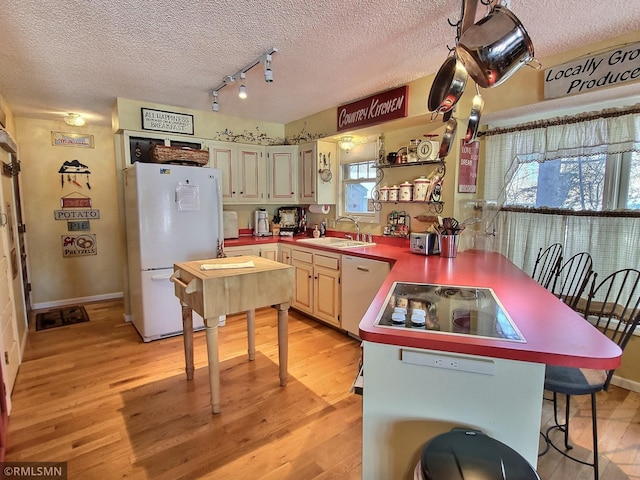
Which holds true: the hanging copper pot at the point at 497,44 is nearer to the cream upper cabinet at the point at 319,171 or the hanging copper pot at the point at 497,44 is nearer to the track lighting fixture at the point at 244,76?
the track lighting fixture at the point at 244,76

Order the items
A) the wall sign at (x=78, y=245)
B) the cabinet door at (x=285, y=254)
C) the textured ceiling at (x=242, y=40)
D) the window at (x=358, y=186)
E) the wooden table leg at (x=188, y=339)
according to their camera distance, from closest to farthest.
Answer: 1. the textured ceiling at (x=242, y=40)
2. the wooden table leg at (x=188, y=339)
3. the window at (x=358, y=186)
4. the cabinet door at (x=285, y=254)
5. the wall sign at (x=78, y=245)

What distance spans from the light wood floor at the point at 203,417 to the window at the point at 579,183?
1.35 metres

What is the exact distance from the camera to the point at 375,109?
317cm

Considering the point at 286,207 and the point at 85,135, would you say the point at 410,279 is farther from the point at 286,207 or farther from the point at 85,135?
the point at 85,135

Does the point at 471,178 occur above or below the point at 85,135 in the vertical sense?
below

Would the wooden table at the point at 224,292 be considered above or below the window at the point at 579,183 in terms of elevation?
below

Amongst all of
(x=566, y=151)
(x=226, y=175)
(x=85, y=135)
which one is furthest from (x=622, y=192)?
(x=85, y=135)

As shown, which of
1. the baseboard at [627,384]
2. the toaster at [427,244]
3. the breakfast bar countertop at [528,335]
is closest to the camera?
the breakfast bar countertop at [528,335]

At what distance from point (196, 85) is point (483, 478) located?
330cm

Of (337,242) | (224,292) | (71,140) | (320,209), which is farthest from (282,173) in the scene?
(71,140)

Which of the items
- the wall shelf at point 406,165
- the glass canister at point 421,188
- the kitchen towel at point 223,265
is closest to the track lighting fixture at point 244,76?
the kitchen towel at point 223,265

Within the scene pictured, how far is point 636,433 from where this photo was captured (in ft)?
6.31

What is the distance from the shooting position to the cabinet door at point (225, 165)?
394 centimetres

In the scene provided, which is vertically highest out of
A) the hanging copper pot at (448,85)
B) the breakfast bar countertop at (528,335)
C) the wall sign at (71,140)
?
the wall sign at (71,140)
